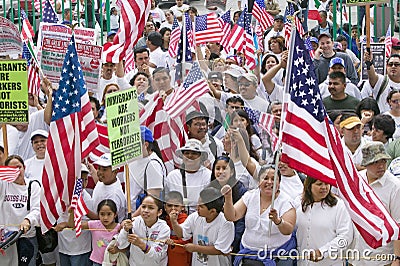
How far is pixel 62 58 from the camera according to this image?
11.9 meters

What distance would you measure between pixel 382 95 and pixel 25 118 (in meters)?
5.05

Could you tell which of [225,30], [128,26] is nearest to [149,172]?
[128,26]

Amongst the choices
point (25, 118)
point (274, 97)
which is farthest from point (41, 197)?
point (274, 97)

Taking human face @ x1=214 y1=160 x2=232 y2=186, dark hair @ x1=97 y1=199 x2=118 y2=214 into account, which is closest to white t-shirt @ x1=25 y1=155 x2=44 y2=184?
dark hair @ x1=97 y1=199 x2=118 y2=214

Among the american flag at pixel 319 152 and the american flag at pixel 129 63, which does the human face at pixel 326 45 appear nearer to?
the american flag at pixel 129 63

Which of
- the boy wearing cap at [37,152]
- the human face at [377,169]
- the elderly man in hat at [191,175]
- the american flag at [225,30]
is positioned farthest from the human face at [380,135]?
the american flag at [225,30]

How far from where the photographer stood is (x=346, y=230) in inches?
348

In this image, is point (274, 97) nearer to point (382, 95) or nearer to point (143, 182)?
point (382, 95)

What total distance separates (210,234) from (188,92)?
6.10ft

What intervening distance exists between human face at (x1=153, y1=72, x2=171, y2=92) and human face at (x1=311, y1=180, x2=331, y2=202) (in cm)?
233

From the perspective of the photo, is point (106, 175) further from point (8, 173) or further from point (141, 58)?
point (141, 58)

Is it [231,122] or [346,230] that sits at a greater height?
[231,122]

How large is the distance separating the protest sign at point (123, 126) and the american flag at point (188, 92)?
154cm

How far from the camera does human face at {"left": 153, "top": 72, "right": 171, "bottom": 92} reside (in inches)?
417
